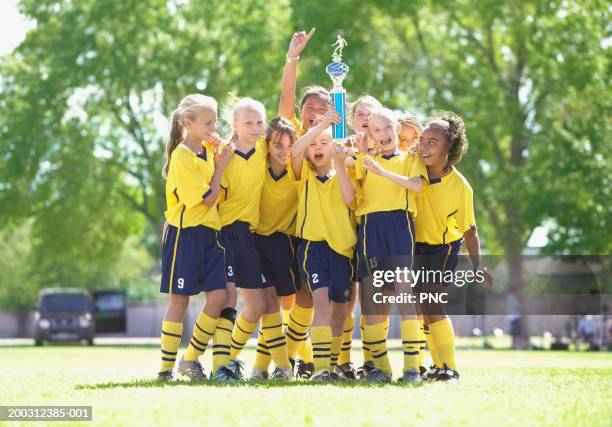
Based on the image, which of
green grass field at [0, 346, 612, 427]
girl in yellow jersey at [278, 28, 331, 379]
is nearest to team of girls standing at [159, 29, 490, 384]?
girl in yellow jersey at [278, 28, 331, 379]

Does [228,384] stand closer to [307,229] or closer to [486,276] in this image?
[307,229]

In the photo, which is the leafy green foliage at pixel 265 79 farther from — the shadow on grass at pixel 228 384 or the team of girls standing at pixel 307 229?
the shadow on grass at pixel 228 384

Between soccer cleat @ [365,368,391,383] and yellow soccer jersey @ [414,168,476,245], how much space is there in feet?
3.78

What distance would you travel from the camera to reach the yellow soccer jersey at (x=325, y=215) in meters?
8.86

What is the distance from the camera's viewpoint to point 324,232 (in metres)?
8.84

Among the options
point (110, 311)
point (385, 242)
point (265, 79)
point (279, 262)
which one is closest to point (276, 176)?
point (279, 262)

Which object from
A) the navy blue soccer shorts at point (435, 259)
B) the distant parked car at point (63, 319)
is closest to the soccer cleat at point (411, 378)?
the navy blue soccer shorts at point (435, 259)

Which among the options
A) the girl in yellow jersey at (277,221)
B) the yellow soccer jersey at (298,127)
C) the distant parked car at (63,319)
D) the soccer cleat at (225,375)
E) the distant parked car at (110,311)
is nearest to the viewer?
the soccer cleat at (225,375)

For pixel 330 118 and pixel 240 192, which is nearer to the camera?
pixel 330 118

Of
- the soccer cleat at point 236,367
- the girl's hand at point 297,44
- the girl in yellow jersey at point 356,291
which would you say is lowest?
the soccer cleat at point 236,367

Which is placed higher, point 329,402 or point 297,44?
point 297,44

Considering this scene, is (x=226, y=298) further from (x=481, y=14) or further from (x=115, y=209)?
(x=115, y=209)

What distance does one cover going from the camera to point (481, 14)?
3441 cm

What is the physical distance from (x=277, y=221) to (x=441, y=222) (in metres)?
1.42
